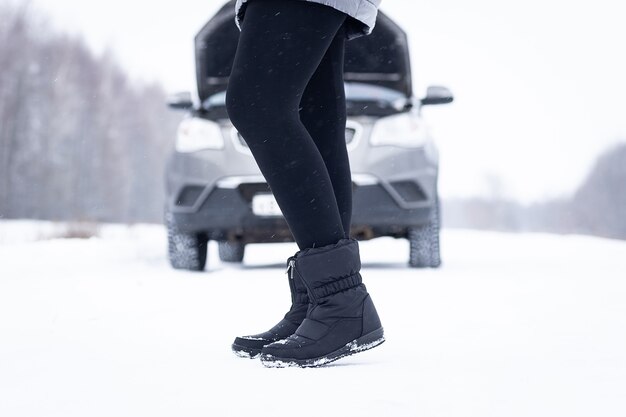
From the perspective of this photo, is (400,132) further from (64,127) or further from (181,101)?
(64,127)

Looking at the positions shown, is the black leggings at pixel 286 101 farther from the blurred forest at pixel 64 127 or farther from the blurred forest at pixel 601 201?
the blurred forest at pixel 601 201

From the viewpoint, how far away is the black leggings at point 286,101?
1842 millimetres

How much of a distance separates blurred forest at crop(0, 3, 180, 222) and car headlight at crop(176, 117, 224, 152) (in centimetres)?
2897

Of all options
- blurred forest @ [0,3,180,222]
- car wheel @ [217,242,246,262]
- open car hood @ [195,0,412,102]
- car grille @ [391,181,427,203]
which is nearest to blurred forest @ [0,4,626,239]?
blurred forest @ [0,3,180,222]

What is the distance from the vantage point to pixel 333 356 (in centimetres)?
184

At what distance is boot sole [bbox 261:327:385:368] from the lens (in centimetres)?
180

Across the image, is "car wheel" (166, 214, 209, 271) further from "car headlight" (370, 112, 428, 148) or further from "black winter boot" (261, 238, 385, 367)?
"black winter boot" (261, 238, 385, 367)

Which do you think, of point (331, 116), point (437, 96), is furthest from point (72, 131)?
point (331, 116)

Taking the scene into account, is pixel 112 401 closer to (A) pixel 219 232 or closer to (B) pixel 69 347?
(B) pixel 69 347

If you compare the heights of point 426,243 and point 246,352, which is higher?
point 246,352

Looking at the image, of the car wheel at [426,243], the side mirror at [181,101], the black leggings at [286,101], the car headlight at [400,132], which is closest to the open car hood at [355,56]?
the side mirror at [181,101]

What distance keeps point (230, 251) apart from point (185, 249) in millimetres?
A: 1285

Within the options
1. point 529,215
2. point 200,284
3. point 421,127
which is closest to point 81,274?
point 200,284

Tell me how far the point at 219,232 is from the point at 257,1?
310 cm
